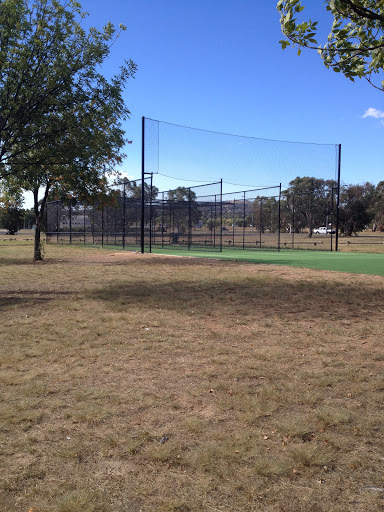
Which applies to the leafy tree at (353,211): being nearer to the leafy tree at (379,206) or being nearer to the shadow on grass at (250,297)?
the leafy tree at (379,206)

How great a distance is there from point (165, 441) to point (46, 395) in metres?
1.19

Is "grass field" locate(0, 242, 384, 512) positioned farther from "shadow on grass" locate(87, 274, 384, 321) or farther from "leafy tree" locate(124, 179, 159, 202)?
"leafy tree" locate(124, 179, 159, 202)

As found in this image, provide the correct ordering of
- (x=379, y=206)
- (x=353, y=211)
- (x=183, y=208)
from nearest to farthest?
1. (x=183, y=208)
2. (x=353, y=211)
3. (x=379, y=206)

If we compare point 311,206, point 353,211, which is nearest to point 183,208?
point 311,206

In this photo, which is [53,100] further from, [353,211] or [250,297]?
[353,211]

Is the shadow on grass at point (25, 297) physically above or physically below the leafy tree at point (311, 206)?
below

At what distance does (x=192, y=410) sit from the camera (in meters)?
3.00

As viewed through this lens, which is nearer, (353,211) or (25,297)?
(25,297)

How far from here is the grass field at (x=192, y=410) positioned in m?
2.09

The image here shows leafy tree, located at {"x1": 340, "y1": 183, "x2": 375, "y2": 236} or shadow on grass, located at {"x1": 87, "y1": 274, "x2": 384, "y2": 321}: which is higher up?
leafy tree, located at {"x1": 340, "y1": 183, "x2": 375, "y2": 236}

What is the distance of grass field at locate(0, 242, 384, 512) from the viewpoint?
6.84 ft

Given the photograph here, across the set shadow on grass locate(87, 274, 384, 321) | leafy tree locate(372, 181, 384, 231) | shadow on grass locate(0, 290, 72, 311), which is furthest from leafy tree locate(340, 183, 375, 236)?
shadow on grass locate(0, 290, 72, 311)

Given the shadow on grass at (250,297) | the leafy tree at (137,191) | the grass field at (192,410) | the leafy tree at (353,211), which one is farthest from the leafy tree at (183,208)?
the leafy tree at (353,211)

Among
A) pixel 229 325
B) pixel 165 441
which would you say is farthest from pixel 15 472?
pixel 229 325
